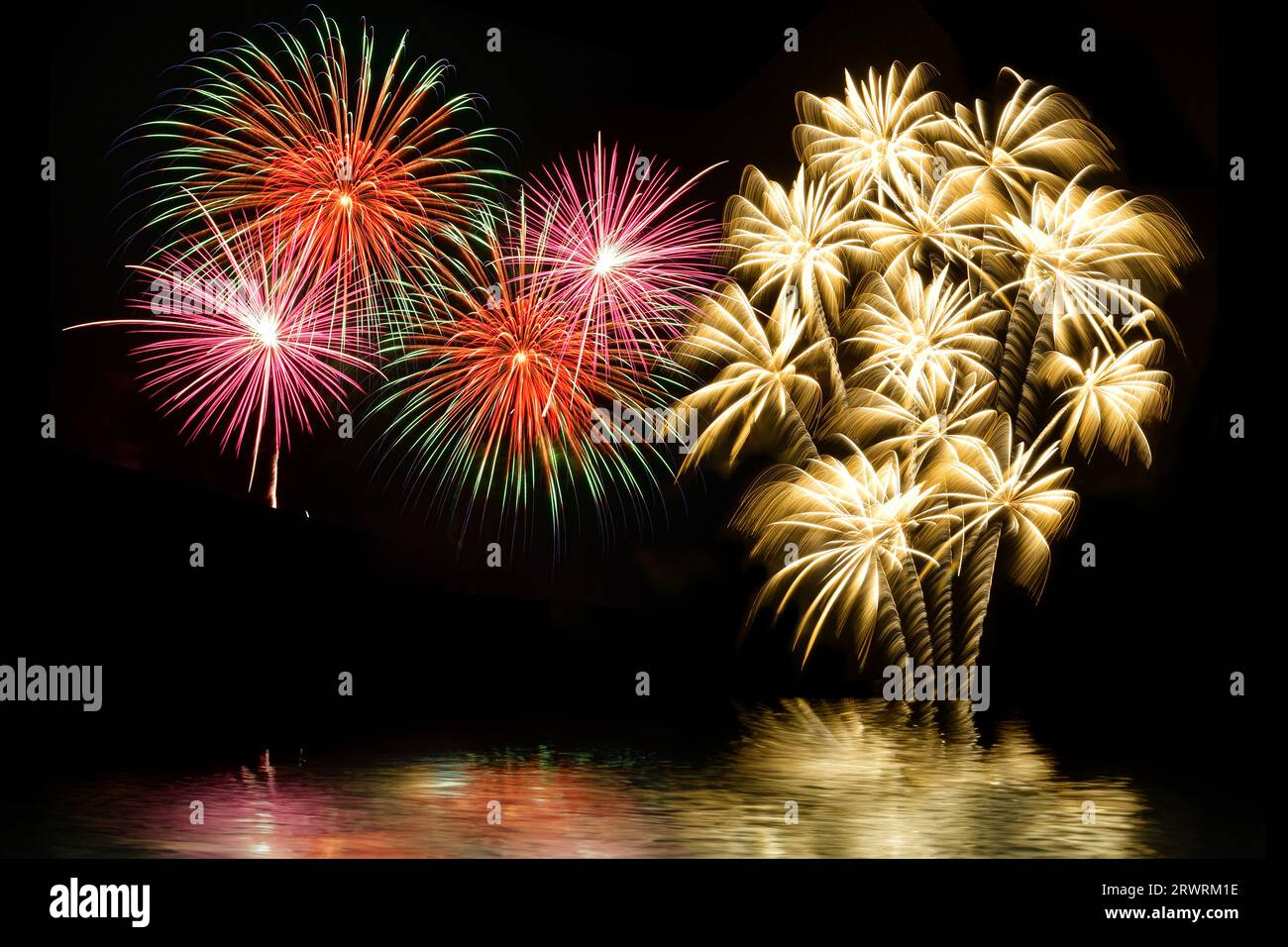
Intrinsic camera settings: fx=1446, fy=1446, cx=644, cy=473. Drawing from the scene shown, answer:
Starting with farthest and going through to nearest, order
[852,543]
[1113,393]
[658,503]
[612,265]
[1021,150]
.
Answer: [658,503] → [1113,393] → [852,543] → [1021,150] → [612,265]

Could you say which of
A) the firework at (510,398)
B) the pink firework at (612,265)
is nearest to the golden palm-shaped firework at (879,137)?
the pink firework at (612,265)

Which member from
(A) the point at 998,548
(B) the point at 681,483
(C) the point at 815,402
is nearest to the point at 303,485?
(B) the point at 681,483

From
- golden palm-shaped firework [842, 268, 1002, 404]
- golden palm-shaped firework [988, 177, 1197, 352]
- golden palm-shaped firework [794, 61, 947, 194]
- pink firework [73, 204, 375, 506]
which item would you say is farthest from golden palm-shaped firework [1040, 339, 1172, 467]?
pink firework [73, 204, 375, 506]

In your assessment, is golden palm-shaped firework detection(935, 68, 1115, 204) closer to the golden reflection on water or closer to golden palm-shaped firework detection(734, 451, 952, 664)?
golden palm-shaped firework detection(734, 451, 952, 664)

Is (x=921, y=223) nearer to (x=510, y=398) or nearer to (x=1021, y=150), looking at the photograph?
(x=1021, y=150)

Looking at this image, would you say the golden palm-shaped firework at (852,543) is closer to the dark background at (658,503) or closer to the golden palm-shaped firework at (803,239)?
the dark background at (658,503)

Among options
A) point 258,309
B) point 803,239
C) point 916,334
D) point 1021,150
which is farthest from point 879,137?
point 258,309
